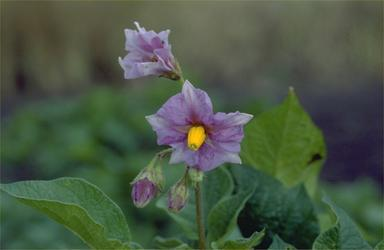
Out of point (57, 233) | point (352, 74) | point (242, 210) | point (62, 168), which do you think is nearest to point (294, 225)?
point (242, 210)

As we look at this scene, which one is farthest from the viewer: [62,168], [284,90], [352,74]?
[352,74]

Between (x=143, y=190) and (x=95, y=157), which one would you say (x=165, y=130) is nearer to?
(x=143, y=190)

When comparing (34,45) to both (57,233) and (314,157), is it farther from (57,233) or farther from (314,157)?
(314,157)

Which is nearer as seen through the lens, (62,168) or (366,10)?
(62,168)

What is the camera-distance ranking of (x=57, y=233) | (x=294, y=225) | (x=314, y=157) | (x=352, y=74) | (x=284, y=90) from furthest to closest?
1. (x=352, y=74)
2. (x=284, y=90)
3. (x=57, y=233)
4. (x=314, y=157)
5. (x=294, y=225)

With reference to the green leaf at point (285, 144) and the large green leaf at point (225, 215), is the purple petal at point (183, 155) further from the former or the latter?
the green leaf at point (285, 144)

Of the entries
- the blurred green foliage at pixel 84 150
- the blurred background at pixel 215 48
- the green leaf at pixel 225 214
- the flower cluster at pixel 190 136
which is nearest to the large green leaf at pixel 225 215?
the green leaf at pixel 225 214

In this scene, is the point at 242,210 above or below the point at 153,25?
above

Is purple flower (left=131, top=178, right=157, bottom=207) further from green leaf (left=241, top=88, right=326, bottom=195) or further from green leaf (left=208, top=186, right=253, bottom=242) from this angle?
green leaf (left=241, top=88, right=326, bottom=195)
